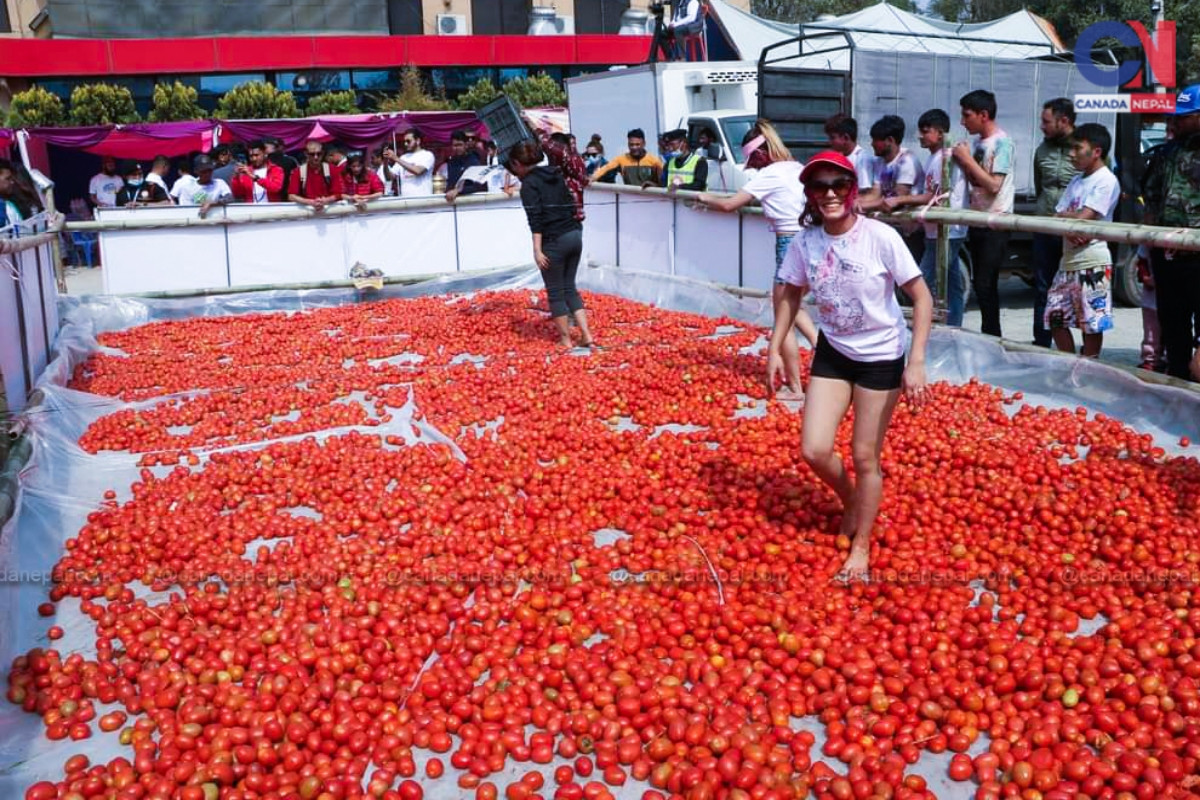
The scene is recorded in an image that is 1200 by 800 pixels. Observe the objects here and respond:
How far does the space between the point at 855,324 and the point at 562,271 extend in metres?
4.82

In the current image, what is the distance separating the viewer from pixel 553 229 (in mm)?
8461

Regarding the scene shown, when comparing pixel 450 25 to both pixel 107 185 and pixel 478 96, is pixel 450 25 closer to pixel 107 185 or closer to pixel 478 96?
pixel 478 96

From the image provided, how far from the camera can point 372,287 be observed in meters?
12.0

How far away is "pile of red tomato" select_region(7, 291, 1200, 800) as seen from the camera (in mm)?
3203

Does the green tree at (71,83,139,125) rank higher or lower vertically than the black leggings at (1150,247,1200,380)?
higher

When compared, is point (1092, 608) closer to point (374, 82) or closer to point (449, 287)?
point (449, 287)

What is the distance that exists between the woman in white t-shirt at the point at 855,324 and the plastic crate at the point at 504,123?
971 cm

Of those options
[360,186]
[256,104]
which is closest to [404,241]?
[360,186]

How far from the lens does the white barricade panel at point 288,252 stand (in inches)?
468

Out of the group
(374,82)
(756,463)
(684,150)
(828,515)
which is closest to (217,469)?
(756,463)

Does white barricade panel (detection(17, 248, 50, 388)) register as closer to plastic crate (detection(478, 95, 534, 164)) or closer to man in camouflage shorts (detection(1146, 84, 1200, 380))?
plastic crate (detection(478, 95, 534, 164))

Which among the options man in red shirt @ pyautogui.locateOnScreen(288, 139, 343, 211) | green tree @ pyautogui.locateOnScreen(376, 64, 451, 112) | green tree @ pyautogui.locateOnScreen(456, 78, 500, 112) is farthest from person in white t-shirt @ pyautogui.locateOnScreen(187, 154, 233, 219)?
green tree @ pyautogui.locateOnScreen(456, 78, 500, 112)

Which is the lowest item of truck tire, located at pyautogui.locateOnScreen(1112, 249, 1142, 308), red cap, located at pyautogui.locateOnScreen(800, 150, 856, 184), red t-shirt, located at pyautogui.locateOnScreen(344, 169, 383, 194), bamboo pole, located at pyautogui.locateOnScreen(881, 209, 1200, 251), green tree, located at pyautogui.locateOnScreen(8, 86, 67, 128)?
truck tire, located at pyautogui.locateOnScreen(1112, 249, 1142, 308)

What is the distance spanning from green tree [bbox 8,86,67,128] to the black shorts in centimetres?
2626
